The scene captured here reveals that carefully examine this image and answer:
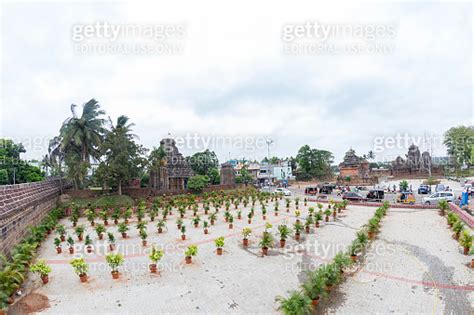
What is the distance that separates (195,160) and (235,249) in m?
27.5

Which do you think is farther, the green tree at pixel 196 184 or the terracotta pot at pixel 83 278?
the green tree at pixel 196 184

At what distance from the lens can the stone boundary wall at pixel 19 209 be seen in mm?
9031

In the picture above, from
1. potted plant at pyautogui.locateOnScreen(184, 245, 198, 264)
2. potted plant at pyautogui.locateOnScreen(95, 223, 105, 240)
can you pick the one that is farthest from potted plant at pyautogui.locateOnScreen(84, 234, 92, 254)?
potted plant at pyautogui.locateOnScreen(184, 245, 198, 264)

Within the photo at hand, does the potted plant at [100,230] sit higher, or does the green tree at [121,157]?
the green tree at [121,157]

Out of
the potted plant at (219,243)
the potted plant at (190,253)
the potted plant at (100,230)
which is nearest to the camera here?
the potted plant at (190,253)

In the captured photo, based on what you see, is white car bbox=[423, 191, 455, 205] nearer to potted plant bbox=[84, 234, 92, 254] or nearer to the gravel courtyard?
the gravel courtyard

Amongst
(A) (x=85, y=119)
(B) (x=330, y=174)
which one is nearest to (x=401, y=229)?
(A) (x=85, y=119)

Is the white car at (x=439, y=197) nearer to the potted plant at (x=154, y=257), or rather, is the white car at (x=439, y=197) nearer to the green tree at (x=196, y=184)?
the green tree at (x=196, y=184)

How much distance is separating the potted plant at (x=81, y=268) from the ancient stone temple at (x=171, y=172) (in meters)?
18.3

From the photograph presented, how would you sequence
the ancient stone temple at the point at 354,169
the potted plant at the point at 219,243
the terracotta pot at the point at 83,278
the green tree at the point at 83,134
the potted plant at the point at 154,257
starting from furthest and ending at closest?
the ancient stone temple at the point at 354,169, the green tree at the point at 83,134, the potted plant at the point at 219,243, the potted plant at the point at 154,257, the terracotta pot at the point at 83,278

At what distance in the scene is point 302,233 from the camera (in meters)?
12.6

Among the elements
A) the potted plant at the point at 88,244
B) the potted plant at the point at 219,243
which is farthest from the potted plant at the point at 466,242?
the potted plant at the point at 88,244

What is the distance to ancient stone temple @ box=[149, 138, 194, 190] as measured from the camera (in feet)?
87.7

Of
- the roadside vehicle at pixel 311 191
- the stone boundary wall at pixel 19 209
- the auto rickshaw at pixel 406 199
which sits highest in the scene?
the stone boundary wall at pixel 19 209
